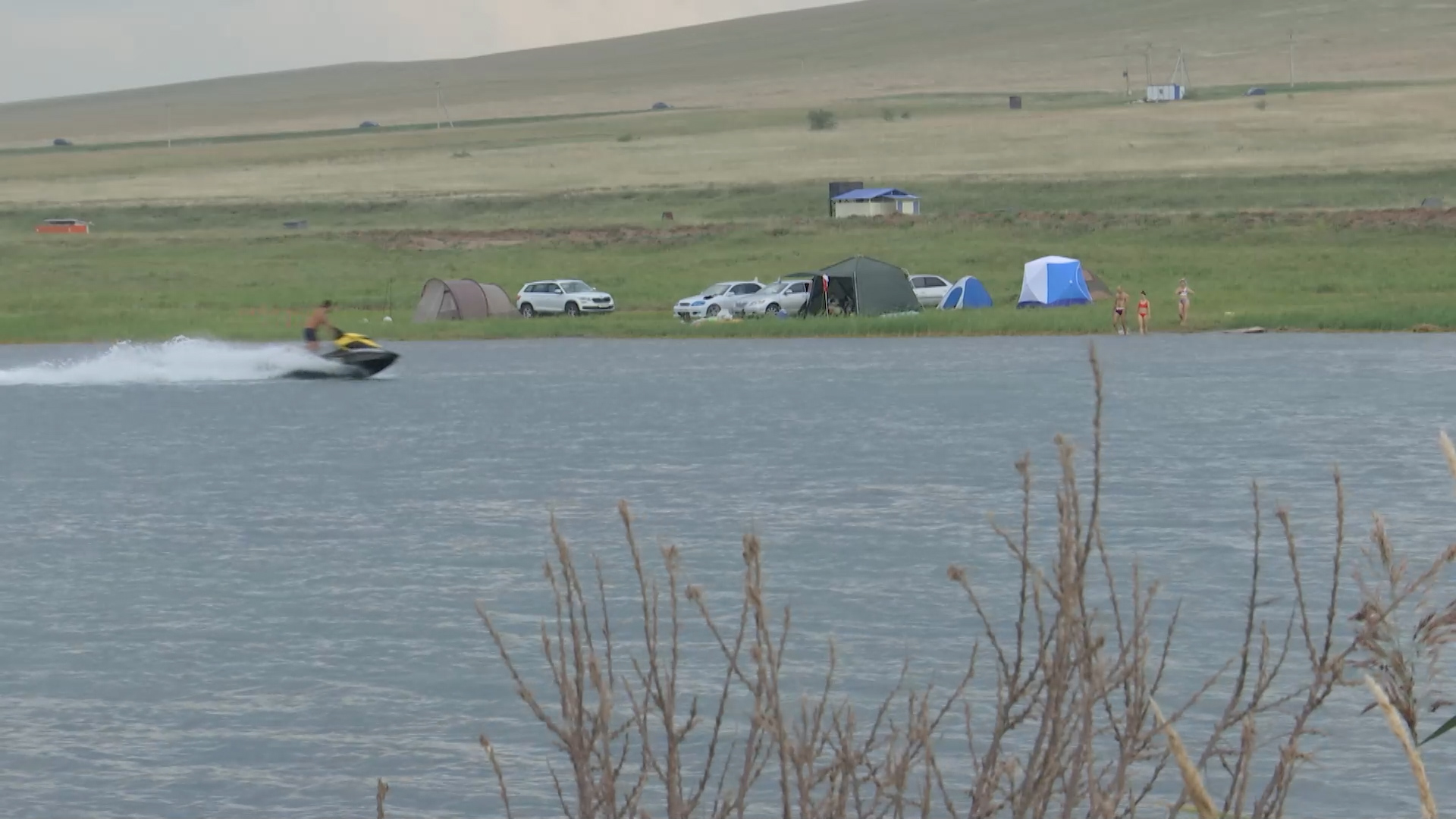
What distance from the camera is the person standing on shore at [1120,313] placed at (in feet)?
160

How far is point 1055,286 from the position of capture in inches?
2242

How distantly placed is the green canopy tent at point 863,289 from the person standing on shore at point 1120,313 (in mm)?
5965

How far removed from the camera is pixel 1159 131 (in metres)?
108

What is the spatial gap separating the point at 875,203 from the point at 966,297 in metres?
25.2

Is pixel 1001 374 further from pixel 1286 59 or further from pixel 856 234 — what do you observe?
pixel 1286 59

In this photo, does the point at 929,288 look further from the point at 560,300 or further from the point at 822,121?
the point at 822,121

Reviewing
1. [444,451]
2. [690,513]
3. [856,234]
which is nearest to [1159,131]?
[856,234]

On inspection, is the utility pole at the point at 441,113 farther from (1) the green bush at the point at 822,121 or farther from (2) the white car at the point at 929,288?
(2) the white car at the point at 929,288

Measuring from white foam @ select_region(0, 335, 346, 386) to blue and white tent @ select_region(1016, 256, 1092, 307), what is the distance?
64.1ft

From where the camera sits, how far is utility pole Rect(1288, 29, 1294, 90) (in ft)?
458

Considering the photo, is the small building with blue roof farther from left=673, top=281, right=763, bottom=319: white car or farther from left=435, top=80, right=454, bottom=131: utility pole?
left=435, top=80, right=454, bottom=131: utility pole

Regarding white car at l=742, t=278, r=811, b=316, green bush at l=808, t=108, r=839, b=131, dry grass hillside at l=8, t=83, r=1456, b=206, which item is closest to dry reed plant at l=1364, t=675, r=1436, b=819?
white car at l=742, t=278, r=811, b=316

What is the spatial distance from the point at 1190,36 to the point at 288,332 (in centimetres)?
12811

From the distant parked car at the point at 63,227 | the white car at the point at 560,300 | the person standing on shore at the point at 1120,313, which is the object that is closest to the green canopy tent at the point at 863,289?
the person standing on shore at the point at 1120,313
